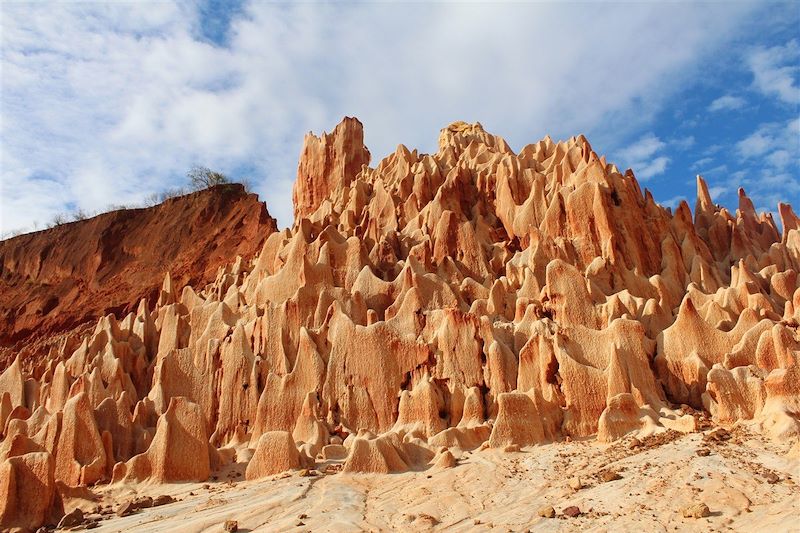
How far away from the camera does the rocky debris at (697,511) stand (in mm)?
9531

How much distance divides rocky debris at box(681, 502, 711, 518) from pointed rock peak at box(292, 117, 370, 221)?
72.9 feet

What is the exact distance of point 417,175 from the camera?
24.1 meters

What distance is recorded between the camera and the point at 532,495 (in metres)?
11.3

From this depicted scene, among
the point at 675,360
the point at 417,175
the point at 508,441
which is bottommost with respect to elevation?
the point at 508,441

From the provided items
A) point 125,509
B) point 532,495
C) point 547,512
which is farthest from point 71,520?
point 547,512

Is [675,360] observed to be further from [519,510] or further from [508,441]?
[519,510]

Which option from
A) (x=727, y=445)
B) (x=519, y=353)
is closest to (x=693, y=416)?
(x=727, y=445)

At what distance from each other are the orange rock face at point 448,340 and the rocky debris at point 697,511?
3.42 m

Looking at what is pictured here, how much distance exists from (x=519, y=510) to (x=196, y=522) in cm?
492

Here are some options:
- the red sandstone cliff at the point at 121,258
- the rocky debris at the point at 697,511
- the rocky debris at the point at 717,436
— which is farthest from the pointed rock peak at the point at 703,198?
the red sandstone cliff at the point at 121,258

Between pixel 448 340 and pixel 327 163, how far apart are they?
16.3 m

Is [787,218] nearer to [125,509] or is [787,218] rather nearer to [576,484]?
[576,484]

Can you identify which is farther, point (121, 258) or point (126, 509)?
point (121, 258)

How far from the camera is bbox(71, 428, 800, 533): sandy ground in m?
9.85
